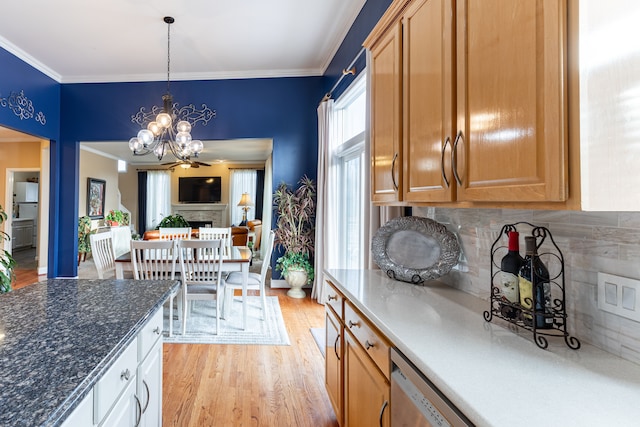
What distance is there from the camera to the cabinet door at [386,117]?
5.13 feet

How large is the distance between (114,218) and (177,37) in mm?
6216

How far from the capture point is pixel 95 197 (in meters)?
7.70

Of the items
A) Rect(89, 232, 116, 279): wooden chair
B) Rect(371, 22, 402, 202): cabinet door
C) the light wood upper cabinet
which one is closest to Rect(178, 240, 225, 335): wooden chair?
Rect(89, 232, 116, 279): wooden chair

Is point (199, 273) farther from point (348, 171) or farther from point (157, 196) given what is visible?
point (157, 196)

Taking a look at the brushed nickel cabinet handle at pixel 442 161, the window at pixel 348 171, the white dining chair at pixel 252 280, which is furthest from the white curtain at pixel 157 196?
the brushed nickel cabinet handle at pixel 442 161

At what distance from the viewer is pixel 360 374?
4.46 feet

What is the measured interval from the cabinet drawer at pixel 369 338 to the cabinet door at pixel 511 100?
591mm

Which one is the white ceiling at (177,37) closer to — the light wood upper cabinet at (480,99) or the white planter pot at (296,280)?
the light wood upper cabinet at (480,99)

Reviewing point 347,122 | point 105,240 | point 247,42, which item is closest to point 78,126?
point 105,240

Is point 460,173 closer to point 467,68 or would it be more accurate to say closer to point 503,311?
point 467,68

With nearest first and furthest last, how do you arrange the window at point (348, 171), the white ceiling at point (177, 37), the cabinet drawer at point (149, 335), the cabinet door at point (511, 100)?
the cabinet door at point (511, 100), the cabinet drawer at point (149, 335), the white ceiling at point (177, 37), the window at point (348, 171)

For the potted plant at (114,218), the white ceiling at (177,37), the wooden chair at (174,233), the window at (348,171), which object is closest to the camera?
the white ceiling at (177,37)

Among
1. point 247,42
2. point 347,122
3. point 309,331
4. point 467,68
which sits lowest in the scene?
point 309,331

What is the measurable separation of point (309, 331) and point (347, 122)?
239cm
